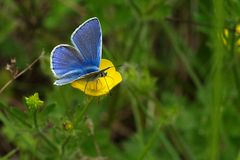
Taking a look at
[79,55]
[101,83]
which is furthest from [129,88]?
[79,55]

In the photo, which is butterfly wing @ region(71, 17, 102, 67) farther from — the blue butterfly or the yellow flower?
the yellow flower

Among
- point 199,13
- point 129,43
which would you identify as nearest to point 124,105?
point 129,43

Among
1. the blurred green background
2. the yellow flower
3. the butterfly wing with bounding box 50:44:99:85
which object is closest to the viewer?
the butterfly wing with bounding box 50:44:99:85

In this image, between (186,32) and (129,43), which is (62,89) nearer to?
(129,43)

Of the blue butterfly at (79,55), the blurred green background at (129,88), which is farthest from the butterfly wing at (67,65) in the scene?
the blurred green background at (129,88)

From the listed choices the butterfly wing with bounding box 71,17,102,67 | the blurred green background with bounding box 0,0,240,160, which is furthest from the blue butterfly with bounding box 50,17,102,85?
the blurred green background with bounding box 0,0,240,160

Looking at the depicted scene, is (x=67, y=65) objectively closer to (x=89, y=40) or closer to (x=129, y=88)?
(x=89, y=40)

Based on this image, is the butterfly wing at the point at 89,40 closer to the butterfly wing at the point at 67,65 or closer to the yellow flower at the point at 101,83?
the butterfly wing at the point at 67,65
